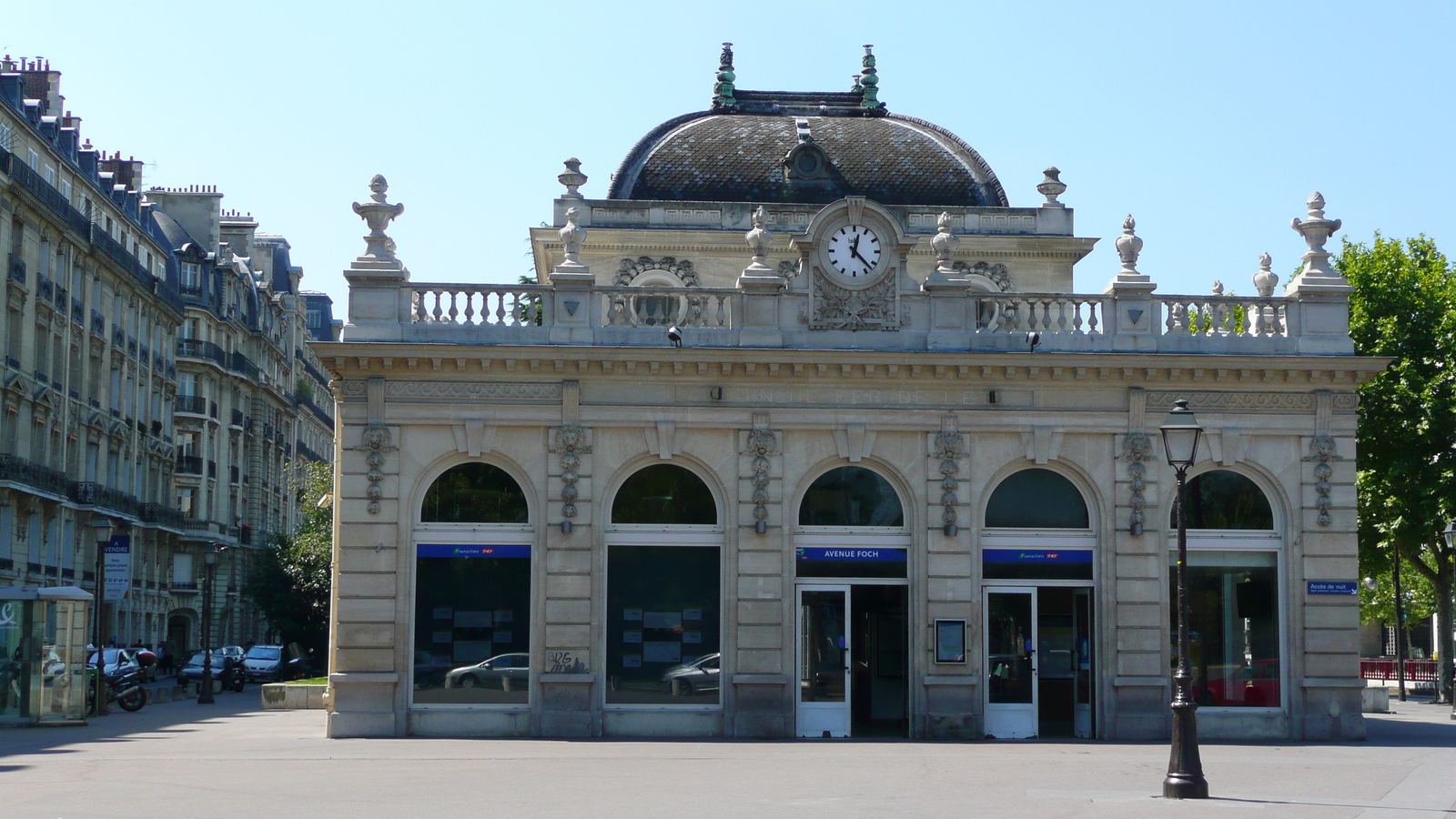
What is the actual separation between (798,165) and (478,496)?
12.7m

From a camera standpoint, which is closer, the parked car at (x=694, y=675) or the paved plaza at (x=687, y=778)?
the paved plaza at (x=687, y=778)

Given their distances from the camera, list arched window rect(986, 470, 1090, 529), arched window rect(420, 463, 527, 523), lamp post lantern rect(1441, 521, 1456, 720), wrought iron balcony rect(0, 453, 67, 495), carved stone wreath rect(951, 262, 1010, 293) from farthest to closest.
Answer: wrought iron balcony rect(0, 453, 67, 495) → lamp post lantern rect(1441, 521, 1456, 720) → carved stone wreath rect(951, 262, 1010, 293) → arched window rect(986, 470, 1090, 529) → arched window rect(420, 463, 527, 523)

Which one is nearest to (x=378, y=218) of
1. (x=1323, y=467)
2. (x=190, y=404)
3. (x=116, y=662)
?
(x=1323, y=467)

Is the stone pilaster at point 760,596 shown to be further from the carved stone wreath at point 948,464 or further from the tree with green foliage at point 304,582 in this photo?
the tree with green foliage at point 304,582

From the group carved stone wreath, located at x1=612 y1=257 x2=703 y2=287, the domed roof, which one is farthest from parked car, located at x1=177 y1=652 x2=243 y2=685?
the domed roof

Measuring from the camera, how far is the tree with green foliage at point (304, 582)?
184 ft

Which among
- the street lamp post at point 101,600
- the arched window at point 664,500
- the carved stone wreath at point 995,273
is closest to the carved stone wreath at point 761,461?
the arched window at point 664,500

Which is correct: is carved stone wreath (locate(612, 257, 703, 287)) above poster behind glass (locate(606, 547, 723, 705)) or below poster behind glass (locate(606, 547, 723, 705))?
above

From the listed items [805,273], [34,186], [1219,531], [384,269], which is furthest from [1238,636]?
[34,186]

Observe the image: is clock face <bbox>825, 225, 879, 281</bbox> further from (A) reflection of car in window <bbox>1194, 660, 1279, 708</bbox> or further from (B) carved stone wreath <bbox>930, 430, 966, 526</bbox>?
(A) reflection of car in window <bbox>1194, 660, 1279, 708</bbox>

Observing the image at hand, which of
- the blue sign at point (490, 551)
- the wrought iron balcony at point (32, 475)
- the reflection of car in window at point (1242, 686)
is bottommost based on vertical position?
the reflection of car in window at point (1242, 686)

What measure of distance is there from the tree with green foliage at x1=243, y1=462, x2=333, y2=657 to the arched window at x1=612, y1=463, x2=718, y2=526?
31185 mm

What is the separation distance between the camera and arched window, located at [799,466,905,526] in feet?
85.2

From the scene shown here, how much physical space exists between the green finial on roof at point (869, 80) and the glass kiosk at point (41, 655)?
67.7 ft
